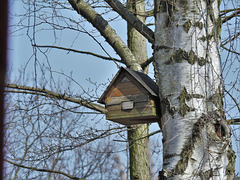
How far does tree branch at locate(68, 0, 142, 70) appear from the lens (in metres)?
3.44

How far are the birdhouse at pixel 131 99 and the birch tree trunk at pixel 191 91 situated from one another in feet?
0.67

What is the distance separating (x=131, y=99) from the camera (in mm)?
2592

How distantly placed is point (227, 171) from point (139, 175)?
98.0 inches

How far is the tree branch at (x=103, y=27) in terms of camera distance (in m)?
3.44

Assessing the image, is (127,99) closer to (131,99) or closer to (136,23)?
(131,99)

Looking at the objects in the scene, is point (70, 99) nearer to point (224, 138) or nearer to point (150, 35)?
point (150, 35)

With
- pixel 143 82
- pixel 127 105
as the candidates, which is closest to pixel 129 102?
pixel 127 105

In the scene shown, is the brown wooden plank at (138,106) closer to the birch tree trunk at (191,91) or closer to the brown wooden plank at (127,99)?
the brown wooden plank at (127,99)

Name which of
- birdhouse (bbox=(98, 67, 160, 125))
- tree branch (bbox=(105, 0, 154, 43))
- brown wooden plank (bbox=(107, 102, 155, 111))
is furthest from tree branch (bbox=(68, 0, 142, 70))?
brown wooden plank (bbox=(107, 102, 155, 111))

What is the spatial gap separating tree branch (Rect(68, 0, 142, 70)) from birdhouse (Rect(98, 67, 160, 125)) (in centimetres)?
95

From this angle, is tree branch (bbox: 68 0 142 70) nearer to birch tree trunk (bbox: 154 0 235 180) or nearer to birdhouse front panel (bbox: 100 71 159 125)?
birdhouse front panel (bbox: 100 71 159 125)

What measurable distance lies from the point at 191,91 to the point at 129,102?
1.92 feet

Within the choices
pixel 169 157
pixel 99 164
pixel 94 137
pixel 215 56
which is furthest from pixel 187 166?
pixel 99 164

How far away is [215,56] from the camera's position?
90.5 inches
